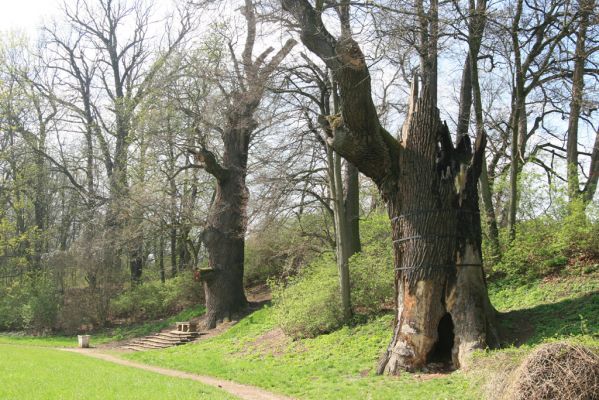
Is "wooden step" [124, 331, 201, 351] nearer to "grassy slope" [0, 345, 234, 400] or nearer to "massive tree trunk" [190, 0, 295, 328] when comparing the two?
"massive tree trunk" [190, 0, 295, 328]

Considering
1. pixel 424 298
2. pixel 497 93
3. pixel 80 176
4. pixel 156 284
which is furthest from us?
pixel 80 176

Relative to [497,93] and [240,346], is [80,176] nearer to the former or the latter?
[240,346]

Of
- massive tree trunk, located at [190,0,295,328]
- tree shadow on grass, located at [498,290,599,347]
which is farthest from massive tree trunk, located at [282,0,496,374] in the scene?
massive tree trunk, located at [190,0,295,328]

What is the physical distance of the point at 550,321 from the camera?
10.5m

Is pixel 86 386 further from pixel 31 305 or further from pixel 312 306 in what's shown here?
pixel 31 305

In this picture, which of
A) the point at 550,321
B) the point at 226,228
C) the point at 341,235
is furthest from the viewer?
the point at 226,228

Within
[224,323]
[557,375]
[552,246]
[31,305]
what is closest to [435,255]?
[552,246]

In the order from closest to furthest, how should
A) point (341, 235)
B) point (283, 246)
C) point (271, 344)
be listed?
1. point (341, 235)
2. point (271, 344)
3. point (283, 246)

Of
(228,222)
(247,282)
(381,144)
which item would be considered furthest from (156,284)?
(381,144)

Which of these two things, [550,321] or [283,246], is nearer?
[550,321]

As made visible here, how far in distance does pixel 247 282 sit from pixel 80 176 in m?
14.8

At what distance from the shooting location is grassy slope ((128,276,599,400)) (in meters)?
8.73

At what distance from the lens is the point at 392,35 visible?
10.6m

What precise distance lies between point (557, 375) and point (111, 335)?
920 inches
